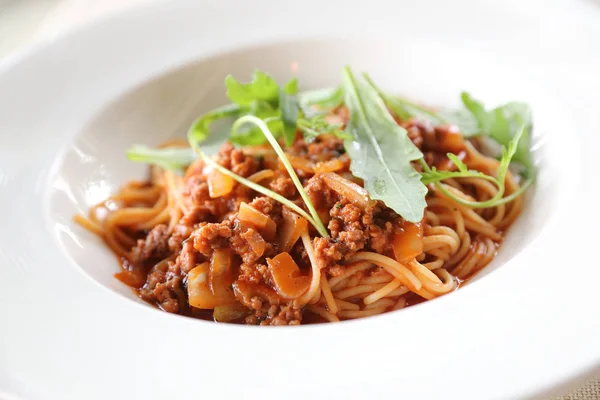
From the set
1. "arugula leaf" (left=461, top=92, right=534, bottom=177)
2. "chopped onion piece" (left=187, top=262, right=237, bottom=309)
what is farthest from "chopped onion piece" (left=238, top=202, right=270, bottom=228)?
"arugula leaf" (left=461, top=92, right=534, bottom=177)

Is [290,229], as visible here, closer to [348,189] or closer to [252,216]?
[252,216]

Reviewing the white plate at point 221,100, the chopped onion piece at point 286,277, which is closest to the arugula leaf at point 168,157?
the white plate at point 221,100

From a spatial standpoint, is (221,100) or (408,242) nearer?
(408,242)

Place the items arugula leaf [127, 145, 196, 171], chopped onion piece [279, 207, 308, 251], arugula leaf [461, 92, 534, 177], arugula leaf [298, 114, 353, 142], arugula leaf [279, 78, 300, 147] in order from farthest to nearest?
arugula leaf [127, 145, 196, 171], arugula leaf [461, 92, 534, 177], arugula leaf [279, 78, 300, 147], arugula leaf [298, 114, 353, 142], chopped onion piece [279, 207, 308, 251]

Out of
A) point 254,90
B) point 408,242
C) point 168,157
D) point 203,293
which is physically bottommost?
point 203,293

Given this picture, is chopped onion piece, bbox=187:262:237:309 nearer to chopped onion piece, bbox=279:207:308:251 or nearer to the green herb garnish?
chopped onion piece, bbox=279:207:308:251

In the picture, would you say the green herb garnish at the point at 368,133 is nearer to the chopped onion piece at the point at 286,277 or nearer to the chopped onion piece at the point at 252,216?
the chopped onion piece at the point at 252,216

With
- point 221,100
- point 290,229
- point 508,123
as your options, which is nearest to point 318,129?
point 290,229
